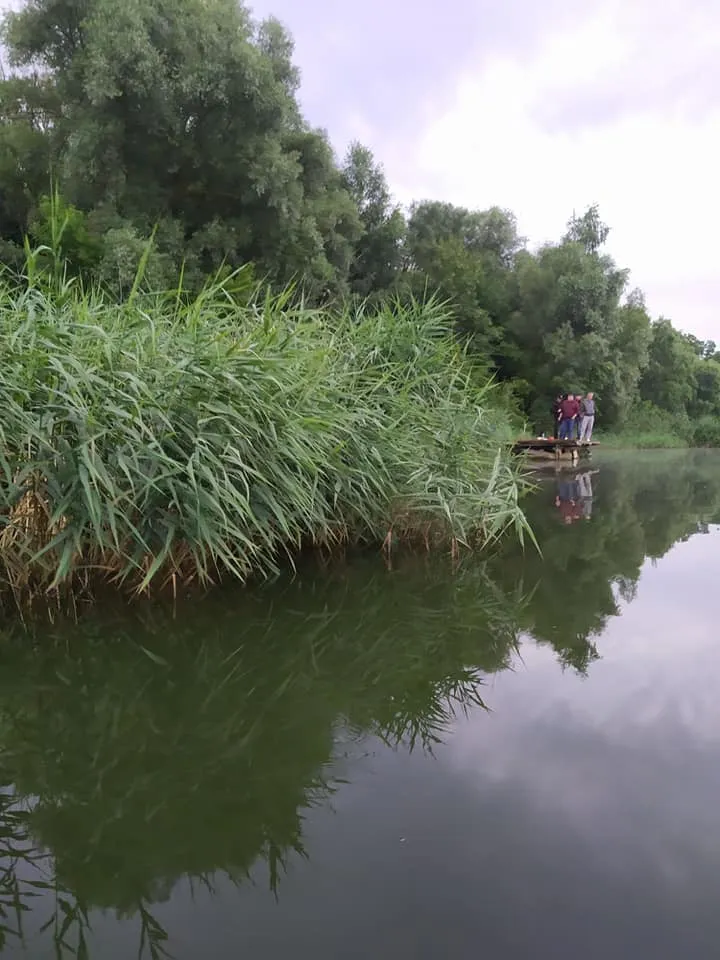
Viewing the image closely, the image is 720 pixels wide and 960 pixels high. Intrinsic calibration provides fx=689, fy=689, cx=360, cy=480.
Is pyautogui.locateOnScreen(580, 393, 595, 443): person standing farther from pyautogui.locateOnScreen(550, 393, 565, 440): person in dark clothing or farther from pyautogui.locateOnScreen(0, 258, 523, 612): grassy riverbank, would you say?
pyautogui.locateOnScreen(0, 258, 523, 612): grassy riverbank

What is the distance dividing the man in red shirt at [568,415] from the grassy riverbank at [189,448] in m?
11.2

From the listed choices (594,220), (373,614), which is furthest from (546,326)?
(373,614)

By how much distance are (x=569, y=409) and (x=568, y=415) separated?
15cm

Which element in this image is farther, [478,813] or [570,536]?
[570,536]

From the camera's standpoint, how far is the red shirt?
51.2ft

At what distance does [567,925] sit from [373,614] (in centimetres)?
225

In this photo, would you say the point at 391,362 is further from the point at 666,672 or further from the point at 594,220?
the point at 594,220

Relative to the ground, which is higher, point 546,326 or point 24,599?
point 546,326

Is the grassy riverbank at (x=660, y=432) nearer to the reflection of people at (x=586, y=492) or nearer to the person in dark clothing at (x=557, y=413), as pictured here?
the person in dark clothing at (x=557, y=413)

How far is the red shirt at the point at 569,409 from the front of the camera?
15617 mm

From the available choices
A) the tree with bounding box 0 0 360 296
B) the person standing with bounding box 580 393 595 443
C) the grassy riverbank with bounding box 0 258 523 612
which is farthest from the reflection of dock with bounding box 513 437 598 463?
the grassy riverbank with bounding box 0 258 523 612

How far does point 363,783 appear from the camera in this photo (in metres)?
2.06

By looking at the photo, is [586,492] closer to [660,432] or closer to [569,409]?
[569,409]

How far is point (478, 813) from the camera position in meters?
1.89
